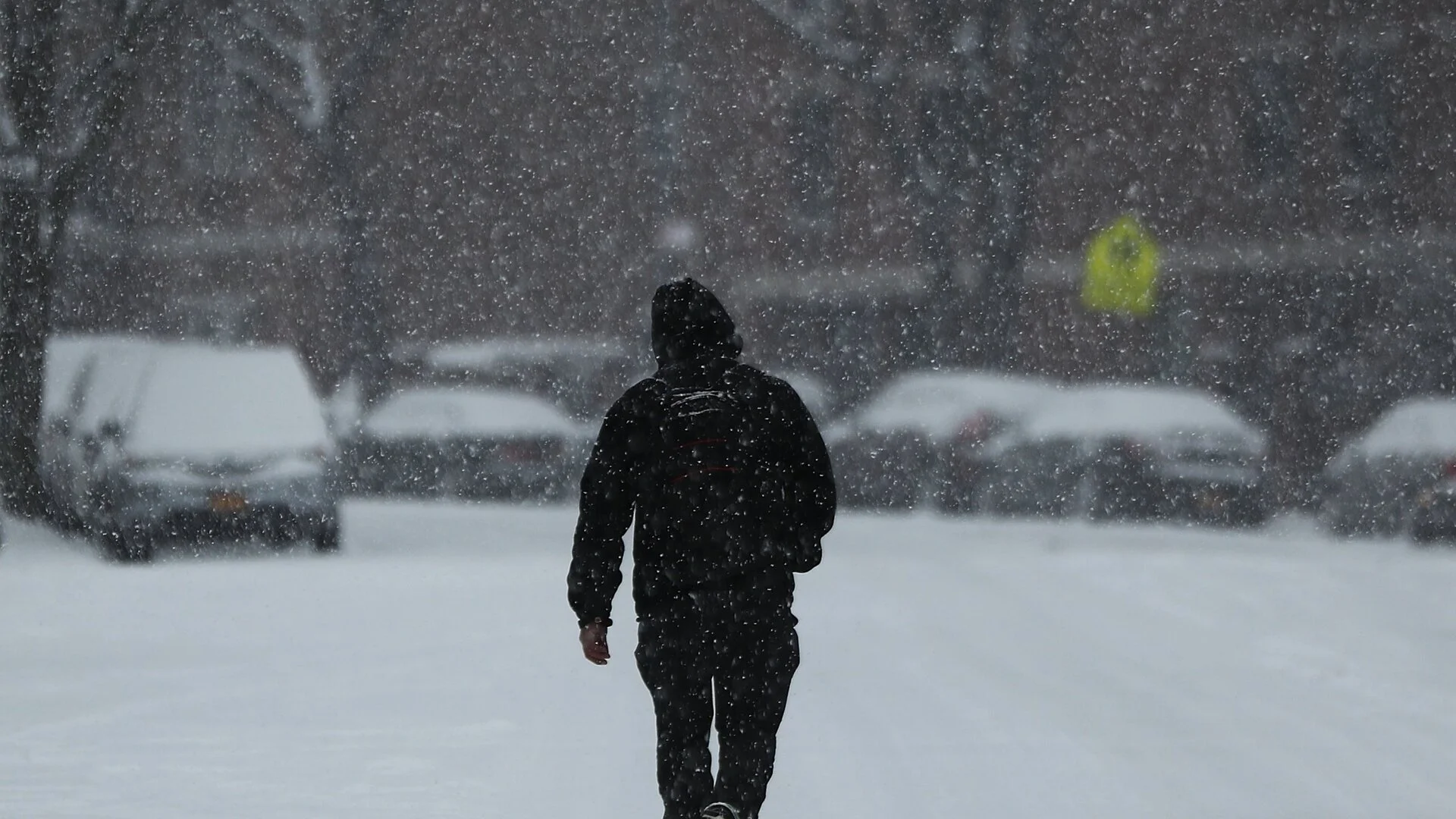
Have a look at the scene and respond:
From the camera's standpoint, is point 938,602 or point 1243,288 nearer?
point 938,602

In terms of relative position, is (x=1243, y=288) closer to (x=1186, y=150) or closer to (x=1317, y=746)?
(x=1186, y=150)

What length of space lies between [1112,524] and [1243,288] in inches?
471

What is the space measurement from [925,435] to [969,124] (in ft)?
24.1

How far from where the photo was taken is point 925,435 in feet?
76.3

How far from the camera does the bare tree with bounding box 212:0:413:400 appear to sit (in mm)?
28064

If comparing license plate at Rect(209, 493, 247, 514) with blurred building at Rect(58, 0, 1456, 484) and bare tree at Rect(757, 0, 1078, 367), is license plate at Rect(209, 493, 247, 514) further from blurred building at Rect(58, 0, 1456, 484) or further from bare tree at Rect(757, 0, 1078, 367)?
bare tree at Rect(757, 0, 1078, 367)

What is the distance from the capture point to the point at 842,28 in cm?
3288

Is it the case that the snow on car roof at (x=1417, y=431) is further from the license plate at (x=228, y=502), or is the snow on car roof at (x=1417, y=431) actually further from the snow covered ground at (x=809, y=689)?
the license plate at (x=228, y=502)

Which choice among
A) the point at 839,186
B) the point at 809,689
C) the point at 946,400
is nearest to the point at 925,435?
the point at 946,400

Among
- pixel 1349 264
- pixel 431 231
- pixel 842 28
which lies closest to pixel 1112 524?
pixel 1349 264

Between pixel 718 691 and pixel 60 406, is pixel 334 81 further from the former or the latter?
pixel 718 691

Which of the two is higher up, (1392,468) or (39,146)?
(39,146)

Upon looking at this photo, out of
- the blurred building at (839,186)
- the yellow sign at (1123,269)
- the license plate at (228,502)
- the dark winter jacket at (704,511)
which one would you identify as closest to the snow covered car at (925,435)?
the yellow sign at (1123,269)

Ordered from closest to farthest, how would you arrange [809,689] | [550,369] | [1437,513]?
1. [809,689]
2. [1437,513]
3. [550,369]
